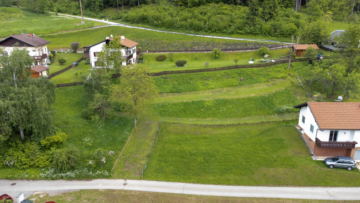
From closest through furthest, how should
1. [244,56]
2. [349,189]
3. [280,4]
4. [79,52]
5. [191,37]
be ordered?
1. [349,189]
2. [244,56]
3. [79,52]
4. [191,37]
5. [280,4]

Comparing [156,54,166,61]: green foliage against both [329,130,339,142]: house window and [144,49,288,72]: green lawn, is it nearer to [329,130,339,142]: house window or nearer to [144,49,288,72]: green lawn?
[144,49,288,72]: green lawn

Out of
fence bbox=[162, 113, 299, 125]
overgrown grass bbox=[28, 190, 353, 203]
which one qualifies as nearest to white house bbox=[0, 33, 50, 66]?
fence bbox=[162, 113, 299, 125]

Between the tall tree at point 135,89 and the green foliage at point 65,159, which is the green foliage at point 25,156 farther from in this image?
the tall tree at point 135,89

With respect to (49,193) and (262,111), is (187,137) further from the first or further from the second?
(49,193)

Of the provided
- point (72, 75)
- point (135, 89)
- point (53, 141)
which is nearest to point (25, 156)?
point (53, 141)

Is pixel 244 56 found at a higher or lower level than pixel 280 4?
lower

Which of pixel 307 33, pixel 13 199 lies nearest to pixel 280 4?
pixel 307 33

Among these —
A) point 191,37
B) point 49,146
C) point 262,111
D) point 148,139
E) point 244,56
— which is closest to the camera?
point 49,146
